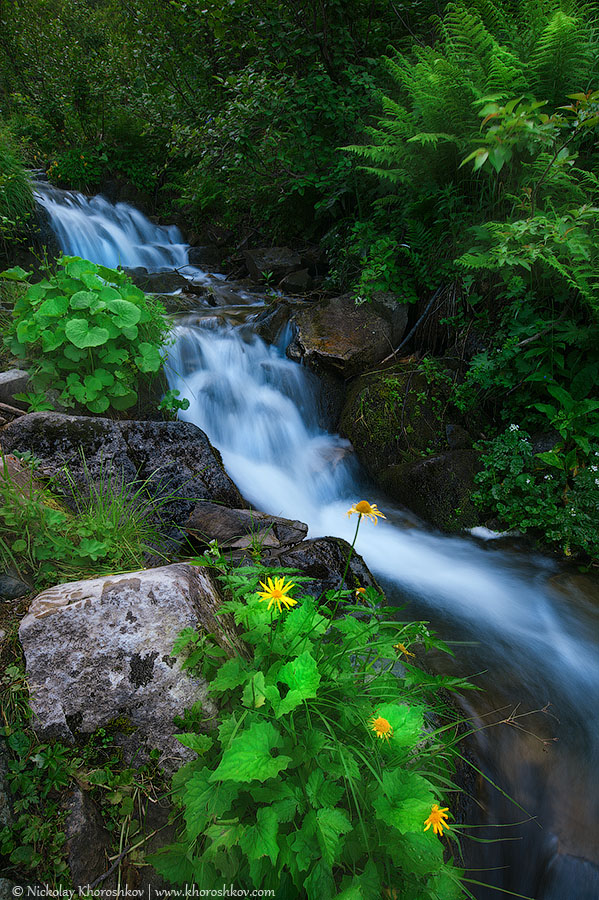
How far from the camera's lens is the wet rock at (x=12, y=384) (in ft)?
10.6

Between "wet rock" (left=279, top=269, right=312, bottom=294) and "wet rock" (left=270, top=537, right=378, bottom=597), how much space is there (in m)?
4.80

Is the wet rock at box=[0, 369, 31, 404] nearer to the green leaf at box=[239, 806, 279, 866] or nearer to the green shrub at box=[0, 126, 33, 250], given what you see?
the green leaf at box=[239, 806, 279, 866]

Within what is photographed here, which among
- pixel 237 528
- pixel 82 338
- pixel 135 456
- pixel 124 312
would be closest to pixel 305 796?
pixel 237 528

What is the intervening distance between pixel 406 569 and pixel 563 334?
2475 mm

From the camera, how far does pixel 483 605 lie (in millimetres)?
3391

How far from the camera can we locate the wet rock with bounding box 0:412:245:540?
290 centimetres

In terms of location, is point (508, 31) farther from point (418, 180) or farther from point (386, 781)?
point (386, 781)

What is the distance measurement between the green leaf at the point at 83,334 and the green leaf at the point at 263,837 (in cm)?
280

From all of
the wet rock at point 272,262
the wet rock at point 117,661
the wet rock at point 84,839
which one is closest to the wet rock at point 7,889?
the wet rock at point 84,839

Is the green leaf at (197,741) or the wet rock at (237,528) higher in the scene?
the green leaf at (197,741)

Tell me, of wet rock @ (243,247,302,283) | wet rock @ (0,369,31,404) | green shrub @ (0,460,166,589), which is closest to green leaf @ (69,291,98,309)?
wet rock @ (0,369,31,404)

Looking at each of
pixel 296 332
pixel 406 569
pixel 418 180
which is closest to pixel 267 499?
pixel 406 569

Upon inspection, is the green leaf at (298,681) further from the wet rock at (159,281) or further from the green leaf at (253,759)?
the wet rock at (159,281)

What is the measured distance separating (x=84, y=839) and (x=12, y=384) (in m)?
2.93
